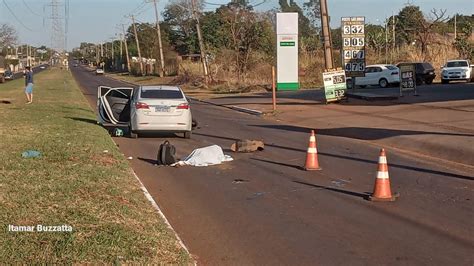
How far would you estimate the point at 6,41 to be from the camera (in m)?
126

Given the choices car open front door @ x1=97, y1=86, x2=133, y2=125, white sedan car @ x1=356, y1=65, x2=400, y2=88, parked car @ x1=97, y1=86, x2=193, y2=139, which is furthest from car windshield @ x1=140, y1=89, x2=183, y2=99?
white sedan car @ x1=356, y1=65, x2=400, y2=88

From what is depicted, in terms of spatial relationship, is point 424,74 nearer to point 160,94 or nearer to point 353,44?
point 353,44

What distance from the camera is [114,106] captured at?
20.0 m

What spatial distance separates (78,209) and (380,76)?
39.3m

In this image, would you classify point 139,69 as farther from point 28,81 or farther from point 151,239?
point 151,239

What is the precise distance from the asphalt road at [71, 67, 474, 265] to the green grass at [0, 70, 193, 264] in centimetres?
45

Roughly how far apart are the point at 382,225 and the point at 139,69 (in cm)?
10369

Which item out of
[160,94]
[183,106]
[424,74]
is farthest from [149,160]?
[424,74]

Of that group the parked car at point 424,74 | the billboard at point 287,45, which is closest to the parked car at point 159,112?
the billboard at point 287,45

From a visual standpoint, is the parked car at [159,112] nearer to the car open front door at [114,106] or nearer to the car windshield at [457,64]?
the car open front door at [114,106]

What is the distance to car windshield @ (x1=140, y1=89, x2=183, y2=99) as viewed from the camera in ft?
59.9

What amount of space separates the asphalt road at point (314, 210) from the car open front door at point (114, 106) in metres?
5.48

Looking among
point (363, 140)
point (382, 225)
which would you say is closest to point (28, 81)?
point (363, 140)

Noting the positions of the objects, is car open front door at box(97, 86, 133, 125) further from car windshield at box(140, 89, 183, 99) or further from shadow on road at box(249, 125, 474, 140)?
shadow on road at box(249, 125, 474, 140)
